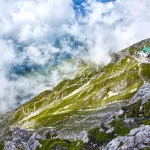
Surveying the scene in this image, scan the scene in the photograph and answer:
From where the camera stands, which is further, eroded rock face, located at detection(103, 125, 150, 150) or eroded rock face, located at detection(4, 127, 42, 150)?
eroded rock face, located at detection(4, 127, 42, 150)

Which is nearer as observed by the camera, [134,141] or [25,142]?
[134,141]

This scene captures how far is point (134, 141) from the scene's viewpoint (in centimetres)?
6962

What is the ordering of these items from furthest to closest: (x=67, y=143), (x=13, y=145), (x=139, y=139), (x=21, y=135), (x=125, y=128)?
1. (x=21, y=135)
2. (x=13, y=145)
3. (x=67, y=143)
4. (x=125, y=128)
5. (x=139, y=139)

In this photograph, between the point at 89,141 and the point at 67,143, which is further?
the point at 67,143

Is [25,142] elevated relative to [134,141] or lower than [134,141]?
elevated

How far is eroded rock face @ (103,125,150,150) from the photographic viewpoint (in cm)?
6825

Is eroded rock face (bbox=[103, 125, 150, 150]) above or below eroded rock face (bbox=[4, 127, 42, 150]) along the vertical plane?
below

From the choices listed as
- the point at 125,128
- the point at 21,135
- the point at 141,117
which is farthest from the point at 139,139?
the point at 21,135

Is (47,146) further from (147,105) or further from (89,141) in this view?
(147,105)

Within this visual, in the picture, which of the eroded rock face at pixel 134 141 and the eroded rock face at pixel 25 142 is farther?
the eroded rock face at pixel 25 142

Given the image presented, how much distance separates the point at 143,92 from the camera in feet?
385

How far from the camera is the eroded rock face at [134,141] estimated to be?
6825cm

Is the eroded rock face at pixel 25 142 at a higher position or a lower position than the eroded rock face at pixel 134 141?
higher

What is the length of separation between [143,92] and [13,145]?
56395mm
